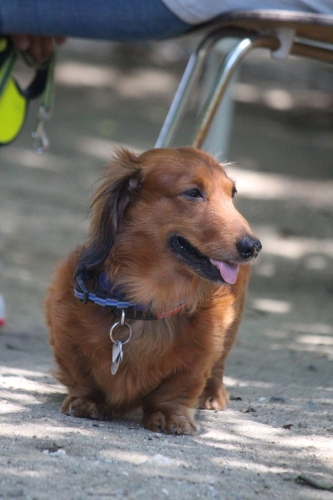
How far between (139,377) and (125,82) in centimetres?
1024

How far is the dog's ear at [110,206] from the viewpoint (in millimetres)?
2979

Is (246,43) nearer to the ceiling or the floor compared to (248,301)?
nearer to the ceiling

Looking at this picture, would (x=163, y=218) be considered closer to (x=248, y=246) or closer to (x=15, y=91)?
(x=248, y=246)

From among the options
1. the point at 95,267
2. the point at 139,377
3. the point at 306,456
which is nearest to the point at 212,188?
the point at 95,267

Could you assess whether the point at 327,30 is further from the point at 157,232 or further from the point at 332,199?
the point at 332,199

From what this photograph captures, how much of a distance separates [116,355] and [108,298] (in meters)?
0.21

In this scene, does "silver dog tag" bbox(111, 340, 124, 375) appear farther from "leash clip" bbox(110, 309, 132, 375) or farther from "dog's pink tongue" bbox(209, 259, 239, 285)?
"dog's pink tongue" bbox(209, 259, 239, 285)

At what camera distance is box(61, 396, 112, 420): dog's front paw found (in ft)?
9.40

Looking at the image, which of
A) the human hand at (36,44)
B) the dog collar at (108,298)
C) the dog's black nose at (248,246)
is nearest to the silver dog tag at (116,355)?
the dog collar at (108,298)

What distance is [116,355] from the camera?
9.25ft

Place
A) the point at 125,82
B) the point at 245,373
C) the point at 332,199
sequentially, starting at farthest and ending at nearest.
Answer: the point at 125,82 → the point at 332,199 → the point at 245,373

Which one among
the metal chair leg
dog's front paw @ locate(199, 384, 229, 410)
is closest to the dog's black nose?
dog's front paw @ locate(199, 384, 229, 410)

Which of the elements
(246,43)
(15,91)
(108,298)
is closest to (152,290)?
(108,298)

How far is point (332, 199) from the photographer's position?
314 inches
